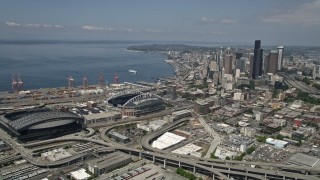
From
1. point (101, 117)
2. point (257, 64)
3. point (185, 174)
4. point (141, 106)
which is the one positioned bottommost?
point (185, 174)

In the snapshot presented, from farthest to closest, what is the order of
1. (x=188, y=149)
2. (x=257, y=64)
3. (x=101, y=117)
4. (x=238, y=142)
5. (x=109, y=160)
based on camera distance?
(x=257, y=64), (x=101, y=117), (x=238, y=142), (x=188, y=149), (x=109, y=160)

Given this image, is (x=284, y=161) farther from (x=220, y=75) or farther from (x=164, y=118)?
(x=220, y=75)

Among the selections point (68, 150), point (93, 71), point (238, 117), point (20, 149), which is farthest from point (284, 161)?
point (93, 71)

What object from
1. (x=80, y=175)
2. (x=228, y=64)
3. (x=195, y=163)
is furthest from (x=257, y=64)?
(x=80, y=175)

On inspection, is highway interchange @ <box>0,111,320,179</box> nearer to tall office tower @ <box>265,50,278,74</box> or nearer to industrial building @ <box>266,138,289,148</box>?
industrial building @ <box>266,138,289,148</box>

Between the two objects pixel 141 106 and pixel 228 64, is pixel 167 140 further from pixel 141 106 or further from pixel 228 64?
pixel 228 64

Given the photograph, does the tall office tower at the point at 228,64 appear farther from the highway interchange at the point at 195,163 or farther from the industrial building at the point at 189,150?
the highway interchange at the point at 195,163
